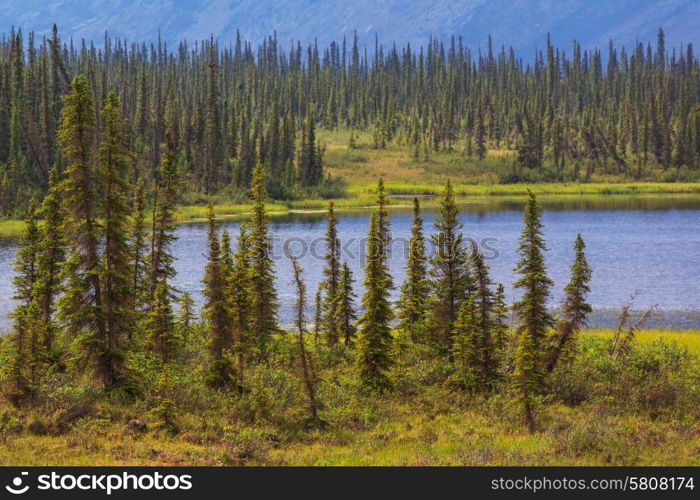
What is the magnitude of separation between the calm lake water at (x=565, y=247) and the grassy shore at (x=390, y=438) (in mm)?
6851

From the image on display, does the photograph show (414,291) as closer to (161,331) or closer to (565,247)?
(161,331)

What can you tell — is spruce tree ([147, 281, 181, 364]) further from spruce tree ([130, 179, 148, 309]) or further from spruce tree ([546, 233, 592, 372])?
spruce tree ([546, 233, 592, 372])

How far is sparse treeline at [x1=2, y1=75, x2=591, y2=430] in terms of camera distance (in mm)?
31141

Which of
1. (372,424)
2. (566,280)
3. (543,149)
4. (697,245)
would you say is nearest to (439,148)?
(543,149)

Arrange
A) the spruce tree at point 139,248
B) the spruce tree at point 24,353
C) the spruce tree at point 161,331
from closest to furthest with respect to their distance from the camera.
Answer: the spruce tree at point 24,353
the spruce tree at point 161,331
the spruce tree at point 139,248

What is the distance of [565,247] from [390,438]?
60.5 metres

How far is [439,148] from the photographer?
181875 mm

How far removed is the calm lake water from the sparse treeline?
5.52 meters

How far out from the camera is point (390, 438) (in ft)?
90.8

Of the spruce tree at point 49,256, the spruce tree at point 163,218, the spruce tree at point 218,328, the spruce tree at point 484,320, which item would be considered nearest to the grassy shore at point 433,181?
the spruce tree at point 163,218

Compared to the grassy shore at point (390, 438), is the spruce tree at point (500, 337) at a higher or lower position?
higher

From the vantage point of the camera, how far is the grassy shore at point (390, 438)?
78.2ft

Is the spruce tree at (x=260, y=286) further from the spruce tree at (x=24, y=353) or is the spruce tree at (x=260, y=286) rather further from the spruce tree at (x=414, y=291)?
the spruce tree at (x=24, y=353)

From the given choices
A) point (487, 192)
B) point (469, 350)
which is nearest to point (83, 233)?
point (469, 350)
